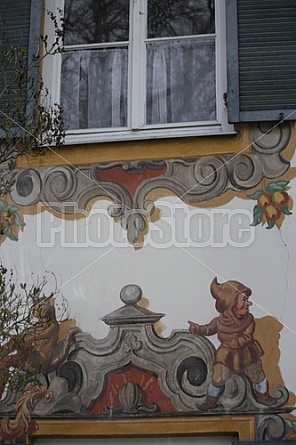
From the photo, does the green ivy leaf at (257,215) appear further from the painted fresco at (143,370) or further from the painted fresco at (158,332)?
the painted fresco at (143,370)

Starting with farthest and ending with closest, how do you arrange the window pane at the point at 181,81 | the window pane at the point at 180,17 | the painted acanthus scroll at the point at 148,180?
Answer: the window pane at the point at 180,17
the window pane at the point at 181,81
the painted acanthus scroll at the point at 148,180

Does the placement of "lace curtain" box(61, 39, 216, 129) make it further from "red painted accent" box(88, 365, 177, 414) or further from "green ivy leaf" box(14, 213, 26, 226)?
"red painted accent" box(88, 365, 177, 414)

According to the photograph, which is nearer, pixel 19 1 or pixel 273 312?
pixel 273 312

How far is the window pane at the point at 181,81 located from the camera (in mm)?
7715

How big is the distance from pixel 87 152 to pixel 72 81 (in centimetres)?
73

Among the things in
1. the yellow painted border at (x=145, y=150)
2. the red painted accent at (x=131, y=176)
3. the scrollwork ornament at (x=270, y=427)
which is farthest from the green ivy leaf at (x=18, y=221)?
the scrollwork ornament at (x=270, y=427)

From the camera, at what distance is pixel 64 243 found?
24.0ft

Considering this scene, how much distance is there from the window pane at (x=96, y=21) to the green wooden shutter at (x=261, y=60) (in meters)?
0.86

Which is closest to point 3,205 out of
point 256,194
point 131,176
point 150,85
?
point 131,176

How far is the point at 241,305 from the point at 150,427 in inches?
38.4

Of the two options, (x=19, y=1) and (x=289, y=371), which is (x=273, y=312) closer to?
(x=289, y=371)

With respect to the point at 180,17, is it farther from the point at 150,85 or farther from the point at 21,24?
the point at 21,24

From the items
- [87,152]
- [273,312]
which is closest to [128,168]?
[87,152]

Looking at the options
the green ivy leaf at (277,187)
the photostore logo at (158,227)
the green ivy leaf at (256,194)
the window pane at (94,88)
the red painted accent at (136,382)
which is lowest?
the red painted accent at (136,382)
